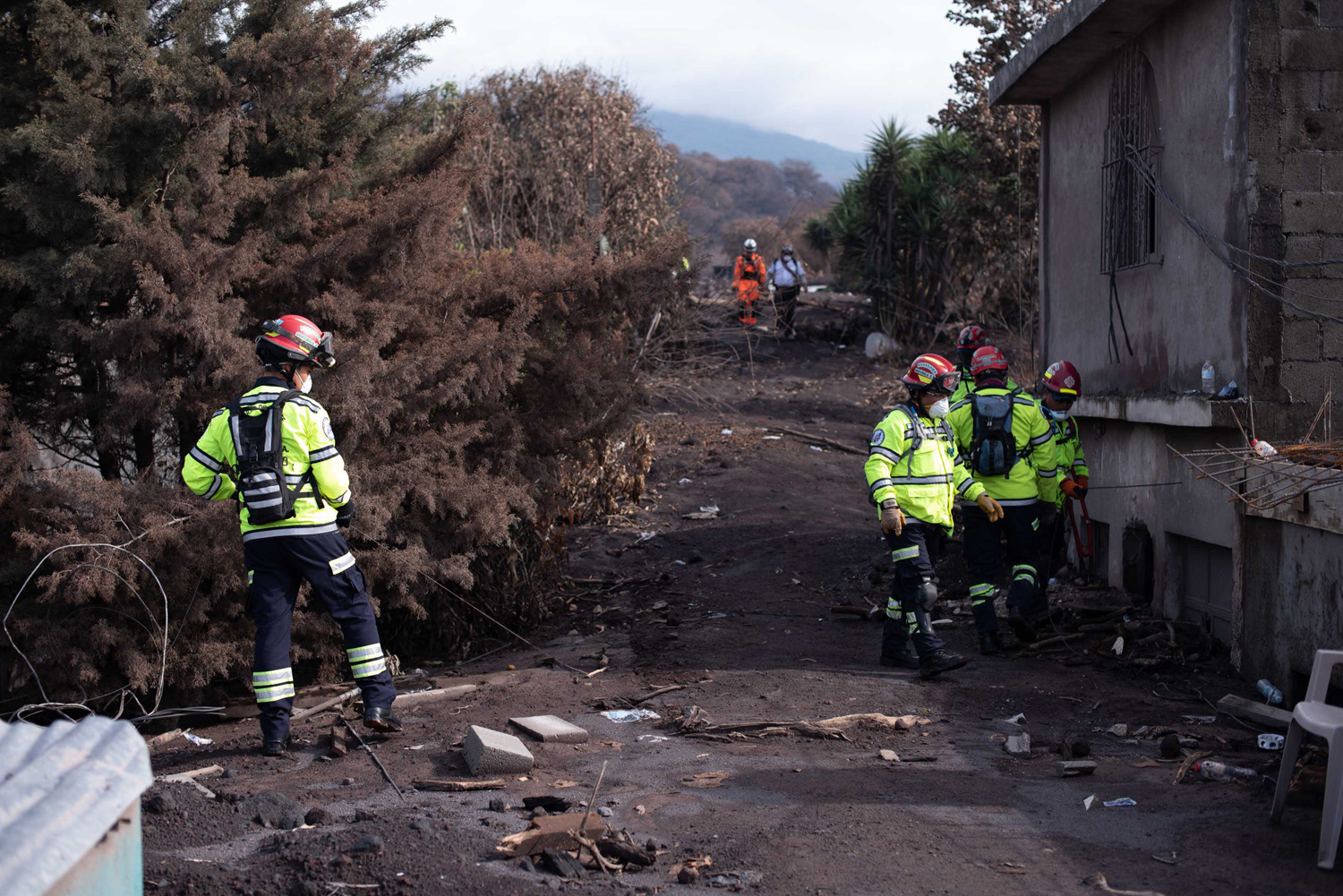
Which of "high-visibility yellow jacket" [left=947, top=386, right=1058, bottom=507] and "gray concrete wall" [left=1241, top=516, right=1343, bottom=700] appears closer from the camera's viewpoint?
"gray concrete wall" [left=1241, top=516, right=1343, bottom=700]

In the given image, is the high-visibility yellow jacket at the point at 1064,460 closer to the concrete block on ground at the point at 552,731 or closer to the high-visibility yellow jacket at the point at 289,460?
the concrete block on ground at the point at 552,731

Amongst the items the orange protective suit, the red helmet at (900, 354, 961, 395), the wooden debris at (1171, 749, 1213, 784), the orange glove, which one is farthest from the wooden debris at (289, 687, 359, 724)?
the orange protective suit

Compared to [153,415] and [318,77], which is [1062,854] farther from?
[318,77]

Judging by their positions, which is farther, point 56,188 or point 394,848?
point 56,188

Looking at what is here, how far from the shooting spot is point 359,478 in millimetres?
7062

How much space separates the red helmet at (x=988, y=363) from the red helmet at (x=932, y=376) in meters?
0.97

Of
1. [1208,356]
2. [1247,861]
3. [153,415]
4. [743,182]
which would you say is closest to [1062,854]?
[1247,861]

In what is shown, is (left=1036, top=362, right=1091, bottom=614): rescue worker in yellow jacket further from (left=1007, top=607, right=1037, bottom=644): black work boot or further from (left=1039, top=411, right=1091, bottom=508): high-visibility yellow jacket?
(left=1007, top=607, right=1037, bottom=644): black work boot

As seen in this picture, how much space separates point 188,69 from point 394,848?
4956 mm

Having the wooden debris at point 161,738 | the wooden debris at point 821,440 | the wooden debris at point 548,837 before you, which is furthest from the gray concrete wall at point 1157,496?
the wooden debris at point 161,738

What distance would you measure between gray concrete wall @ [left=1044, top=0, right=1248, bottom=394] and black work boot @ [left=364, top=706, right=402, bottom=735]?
5378 mm

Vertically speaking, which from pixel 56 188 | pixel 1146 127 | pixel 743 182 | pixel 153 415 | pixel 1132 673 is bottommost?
pixel 1132 673

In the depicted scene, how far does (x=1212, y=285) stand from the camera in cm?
724

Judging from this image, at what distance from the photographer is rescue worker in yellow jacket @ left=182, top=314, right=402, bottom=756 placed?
5852 millimetres
